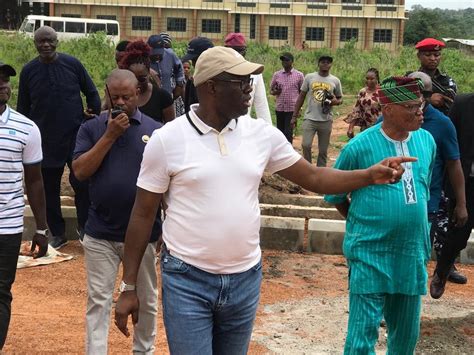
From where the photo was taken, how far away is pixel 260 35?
59.8 meters

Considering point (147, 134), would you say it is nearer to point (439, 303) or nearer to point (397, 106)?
point (397, 106)

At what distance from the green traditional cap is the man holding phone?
4.35ft

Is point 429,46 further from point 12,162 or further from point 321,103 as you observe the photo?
point 321,103

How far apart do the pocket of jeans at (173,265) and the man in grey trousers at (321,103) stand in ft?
28.3

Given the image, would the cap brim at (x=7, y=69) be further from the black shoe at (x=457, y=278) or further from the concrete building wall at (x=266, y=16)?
the concrete building wall at (x=266, y=16)

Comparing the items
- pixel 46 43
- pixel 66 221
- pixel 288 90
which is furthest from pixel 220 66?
pixel 288 90

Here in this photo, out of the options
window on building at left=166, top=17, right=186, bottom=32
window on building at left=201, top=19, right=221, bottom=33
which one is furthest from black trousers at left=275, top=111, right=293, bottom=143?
window on building at left=201, top=19, right=221, bottom=33

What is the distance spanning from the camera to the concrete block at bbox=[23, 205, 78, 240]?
28.1ft

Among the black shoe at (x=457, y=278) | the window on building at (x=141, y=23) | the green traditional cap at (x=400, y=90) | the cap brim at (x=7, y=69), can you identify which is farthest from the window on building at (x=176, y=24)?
the green traditional cap at (x=400, y=90)

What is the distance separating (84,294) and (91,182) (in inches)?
96.9

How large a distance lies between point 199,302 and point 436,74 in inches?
182

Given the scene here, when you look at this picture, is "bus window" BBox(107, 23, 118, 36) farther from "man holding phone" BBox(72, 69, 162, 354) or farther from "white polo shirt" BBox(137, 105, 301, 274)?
"white polo shirt" BBox(137, 105, 301, 274)

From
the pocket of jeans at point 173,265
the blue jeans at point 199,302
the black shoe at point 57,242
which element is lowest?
the black shoe at point 57,242

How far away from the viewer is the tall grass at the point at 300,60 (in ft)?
89.9
